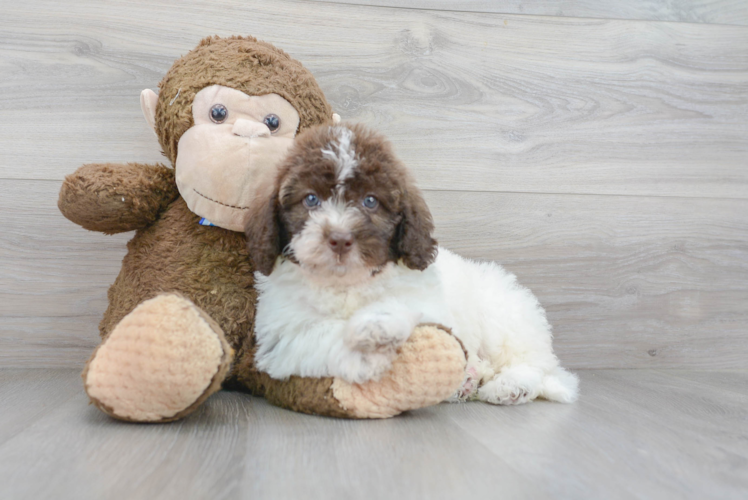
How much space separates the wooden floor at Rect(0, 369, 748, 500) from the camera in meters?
0.95

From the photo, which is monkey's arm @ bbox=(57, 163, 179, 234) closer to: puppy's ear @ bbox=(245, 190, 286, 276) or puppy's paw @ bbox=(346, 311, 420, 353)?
puppy's ear @ bbox=(245, 190, 286, 276)

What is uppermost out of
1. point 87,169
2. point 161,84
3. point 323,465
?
point 161,84

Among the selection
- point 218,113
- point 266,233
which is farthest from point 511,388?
point 218,113

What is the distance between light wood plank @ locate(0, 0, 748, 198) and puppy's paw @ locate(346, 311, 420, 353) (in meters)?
0.89

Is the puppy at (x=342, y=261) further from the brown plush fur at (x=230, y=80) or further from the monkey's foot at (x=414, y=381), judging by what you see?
the brown plush fur at (x=230, y=80)

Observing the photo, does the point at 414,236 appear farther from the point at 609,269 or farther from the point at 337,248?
the point at 609,269

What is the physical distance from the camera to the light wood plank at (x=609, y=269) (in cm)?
192

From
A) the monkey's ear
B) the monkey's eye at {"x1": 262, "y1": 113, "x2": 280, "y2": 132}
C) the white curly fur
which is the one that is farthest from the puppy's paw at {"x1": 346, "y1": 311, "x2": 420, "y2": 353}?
the monkey's ear

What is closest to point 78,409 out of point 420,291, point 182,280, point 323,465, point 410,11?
point 182,280

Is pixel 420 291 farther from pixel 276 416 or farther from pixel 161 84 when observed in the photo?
pixel 161 84

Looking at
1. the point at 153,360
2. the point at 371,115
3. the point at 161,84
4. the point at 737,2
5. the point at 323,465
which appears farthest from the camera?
the point at 737,2

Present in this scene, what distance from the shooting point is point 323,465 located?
40.7 inches

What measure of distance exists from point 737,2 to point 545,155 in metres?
0.93

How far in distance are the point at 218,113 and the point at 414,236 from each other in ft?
1.95
